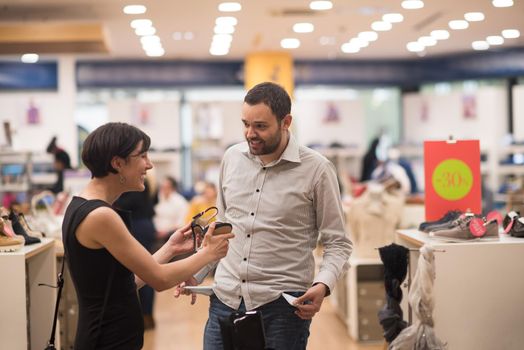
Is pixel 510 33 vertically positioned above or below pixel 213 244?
above

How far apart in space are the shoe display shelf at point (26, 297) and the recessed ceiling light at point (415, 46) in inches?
315

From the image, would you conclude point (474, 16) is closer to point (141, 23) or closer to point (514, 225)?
point (141, 23)

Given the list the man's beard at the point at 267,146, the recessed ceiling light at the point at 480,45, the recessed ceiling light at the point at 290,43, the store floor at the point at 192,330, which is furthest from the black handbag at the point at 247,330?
the recessed ceiling light at the point at 480,45

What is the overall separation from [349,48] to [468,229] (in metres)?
8.36

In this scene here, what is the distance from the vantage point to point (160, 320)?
730 centimetres

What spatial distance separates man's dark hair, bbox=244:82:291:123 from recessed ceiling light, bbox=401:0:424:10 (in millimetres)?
5336

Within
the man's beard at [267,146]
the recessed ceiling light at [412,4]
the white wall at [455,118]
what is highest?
the recessed ceiling light at [412,4]

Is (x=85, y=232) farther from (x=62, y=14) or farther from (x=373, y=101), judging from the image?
(x=373, y=101)

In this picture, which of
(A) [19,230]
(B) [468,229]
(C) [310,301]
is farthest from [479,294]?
(A) [19,230]

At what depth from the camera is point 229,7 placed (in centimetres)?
796

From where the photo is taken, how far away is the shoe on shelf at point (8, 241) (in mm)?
3586

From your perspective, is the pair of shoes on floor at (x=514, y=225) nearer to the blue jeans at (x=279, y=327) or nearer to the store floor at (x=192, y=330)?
the blue jeans at (x=279, y=327)

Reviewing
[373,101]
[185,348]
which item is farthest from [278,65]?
[185,348]

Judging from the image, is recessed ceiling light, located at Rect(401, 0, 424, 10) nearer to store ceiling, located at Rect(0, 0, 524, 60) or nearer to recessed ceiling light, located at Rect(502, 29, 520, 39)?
store ceiling, located at Rect(0, 0, 524, 60)
